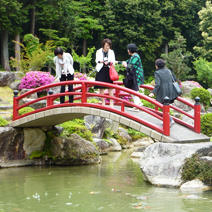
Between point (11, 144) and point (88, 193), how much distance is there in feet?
16.2

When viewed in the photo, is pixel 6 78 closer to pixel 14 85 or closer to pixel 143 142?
pixel 14 85

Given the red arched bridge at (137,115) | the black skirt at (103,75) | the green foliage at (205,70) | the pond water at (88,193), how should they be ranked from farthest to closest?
the green foliage at (205,70), the black skirt at (103,75), the red arched bridge at (137,115), the pond water at (88,193)

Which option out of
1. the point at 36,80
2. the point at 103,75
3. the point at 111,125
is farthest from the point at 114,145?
the point at 103,75

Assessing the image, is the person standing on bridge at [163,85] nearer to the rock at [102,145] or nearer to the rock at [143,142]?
the rock at [102,145]

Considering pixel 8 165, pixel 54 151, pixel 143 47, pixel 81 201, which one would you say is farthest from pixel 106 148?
pixel 143 47

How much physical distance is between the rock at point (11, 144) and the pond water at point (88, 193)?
25.6 inches

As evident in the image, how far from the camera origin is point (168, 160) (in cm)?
830

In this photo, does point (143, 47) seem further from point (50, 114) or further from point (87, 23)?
point (50, 114)

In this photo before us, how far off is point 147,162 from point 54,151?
16.7 ft

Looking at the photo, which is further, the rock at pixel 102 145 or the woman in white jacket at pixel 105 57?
the rock at pixel 102 145

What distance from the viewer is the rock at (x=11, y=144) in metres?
12.0

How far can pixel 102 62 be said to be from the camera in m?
9.45

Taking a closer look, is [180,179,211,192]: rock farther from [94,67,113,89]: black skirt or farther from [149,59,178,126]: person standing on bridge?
[94,67,113,89]: black skirt

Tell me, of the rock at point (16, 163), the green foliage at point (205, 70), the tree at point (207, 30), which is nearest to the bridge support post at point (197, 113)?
the rock at point (16, 163)
